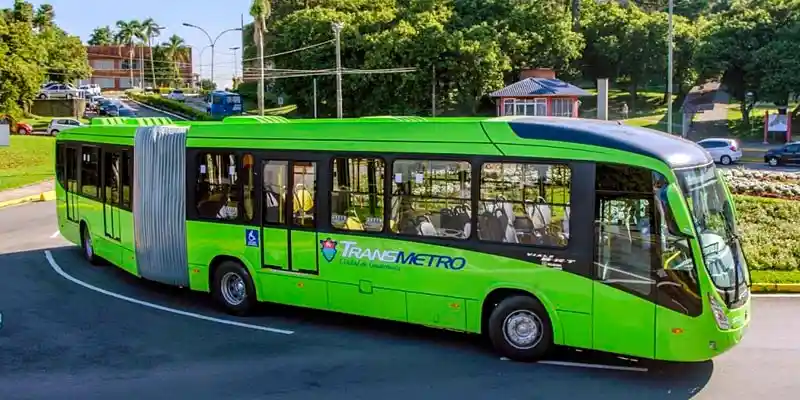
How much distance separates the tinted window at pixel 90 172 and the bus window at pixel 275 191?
18.5 ft

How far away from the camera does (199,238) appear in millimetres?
12930

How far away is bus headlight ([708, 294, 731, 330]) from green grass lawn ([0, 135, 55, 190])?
103 feet

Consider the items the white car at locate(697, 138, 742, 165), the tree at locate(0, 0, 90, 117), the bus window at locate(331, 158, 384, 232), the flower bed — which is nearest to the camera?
the bus window at locate(331, 158, 384, 232)

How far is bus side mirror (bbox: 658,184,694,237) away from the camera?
8.64 metres

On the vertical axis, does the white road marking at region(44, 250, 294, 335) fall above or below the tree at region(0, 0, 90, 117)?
below

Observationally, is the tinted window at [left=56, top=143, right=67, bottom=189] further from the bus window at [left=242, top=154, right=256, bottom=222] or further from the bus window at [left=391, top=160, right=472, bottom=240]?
the bus window at [left=391, top=160, right=472, bottom=240]

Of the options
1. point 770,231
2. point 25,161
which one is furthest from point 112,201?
point 25,161

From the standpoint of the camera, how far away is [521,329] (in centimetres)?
985

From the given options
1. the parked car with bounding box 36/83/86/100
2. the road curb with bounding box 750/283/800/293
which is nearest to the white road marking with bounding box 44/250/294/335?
the road curb with bounding box 750/283/800/293

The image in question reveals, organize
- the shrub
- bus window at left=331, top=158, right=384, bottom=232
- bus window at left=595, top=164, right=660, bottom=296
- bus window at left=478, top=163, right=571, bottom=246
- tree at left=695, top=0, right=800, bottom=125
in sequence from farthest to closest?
tree at left=695, top=0, right=800, bottom=125, the shrub, bus window at left=331, top=158, right=384, bottom=232, bus window at left=478, top=163, right=571, bottom=246, bus window at left=595, top=164, right=660, bottom=296

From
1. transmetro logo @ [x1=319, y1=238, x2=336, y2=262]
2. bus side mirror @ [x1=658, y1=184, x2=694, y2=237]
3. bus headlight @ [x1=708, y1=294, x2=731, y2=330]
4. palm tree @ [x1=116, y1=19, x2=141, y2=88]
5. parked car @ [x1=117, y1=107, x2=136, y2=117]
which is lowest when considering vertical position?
bus headlight @ [x1=708, y1=294, x2=731, y2=330]

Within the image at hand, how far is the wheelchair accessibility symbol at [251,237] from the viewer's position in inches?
479

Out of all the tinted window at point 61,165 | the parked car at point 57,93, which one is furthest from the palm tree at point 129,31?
the tinted window at point 61,165

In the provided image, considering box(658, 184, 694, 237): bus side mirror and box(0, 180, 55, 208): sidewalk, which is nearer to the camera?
box(658, 184, 694, 237): bus side mirror
